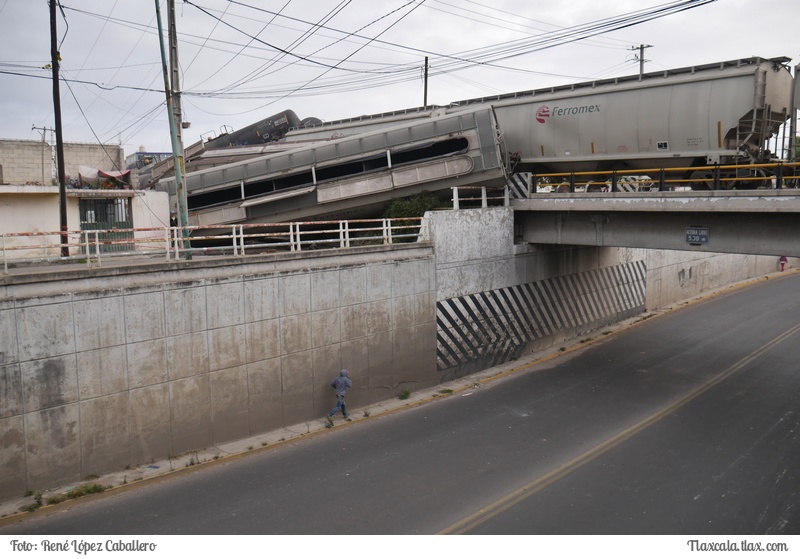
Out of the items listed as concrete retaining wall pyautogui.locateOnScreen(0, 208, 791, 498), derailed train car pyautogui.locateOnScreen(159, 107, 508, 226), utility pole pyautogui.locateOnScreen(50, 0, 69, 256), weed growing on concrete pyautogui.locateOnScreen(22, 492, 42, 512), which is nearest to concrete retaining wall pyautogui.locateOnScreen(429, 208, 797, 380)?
concrete retaining wall pyautogui.locateOnScreen(0, 208, 791, 498)

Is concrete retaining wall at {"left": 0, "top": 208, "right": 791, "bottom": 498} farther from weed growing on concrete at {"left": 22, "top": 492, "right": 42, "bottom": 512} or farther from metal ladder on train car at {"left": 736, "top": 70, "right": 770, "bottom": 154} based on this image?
metal ladder on train car at {"left": 736, "top": 70, "right": 770, "bottom": 154}

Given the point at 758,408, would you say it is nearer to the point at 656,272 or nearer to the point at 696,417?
the point at 696,417

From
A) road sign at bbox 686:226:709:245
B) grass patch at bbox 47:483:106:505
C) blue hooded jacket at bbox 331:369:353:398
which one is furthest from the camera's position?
road sign at bbox 686:226:709:245

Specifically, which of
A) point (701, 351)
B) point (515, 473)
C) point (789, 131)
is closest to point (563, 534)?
point (515, 473)

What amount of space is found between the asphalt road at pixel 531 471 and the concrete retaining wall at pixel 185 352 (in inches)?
44.1

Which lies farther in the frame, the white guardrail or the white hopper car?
the white hopper car

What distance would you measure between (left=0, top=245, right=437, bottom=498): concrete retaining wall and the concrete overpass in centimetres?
525

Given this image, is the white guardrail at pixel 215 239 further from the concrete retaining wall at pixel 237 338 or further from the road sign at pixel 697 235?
the road sign at pixel 697 235

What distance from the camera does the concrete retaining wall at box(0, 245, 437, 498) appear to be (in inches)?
395

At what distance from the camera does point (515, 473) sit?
10.7 meters

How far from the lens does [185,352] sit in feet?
38.9

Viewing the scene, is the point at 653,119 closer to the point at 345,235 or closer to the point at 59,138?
the point at 345,235

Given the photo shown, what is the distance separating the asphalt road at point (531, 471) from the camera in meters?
8.99

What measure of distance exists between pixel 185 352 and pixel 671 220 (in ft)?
42.4
